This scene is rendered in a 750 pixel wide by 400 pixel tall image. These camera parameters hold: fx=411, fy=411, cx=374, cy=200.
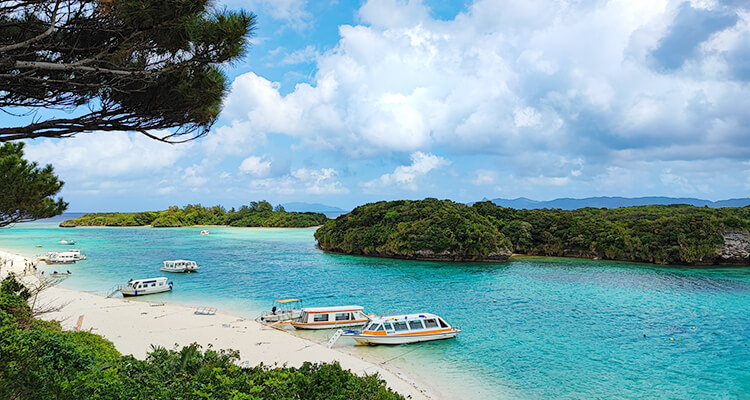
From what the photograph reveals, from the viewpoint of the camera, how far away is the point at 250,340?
1873 cm

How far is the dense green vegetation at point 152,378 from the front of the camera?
20.8 ft

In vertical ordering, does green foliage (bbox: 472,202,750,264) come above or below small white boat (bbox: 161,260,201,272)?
above

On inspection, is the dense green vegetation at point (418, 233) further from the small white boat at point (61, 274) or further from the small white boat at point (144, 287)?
the small white boat at point (61, 274)

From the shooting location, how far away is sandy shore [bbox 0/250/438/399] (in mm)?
15867

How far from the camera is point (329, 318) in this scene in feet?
73.2

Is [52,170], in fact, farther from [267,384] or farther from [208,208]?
[208,208]

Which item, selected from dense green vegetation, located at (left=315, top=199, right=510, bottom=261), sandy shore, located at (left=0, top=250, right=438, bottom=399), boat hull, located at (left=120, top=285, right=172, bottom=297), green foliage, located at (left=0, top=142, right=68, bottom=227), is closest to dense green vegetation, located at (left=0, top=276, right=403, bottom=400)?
sandy shore, located at (left=0, top=250, right=438, bottom=399)

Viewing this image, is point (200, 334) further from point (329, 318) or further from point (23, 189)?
point (23, 189)

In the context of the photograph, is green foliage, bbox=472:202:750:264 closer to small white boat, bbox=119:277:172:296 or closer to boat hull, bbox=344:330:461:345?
boat hull, bbox=344:330:461:345

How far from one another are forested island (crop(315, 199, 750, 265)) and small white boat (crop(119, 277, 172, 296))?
95.7ft

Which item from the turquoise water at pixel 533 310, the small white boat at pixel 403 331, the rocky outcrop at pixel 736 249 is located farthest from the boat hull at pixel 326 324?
the rocky outcrop at pixel 736 249

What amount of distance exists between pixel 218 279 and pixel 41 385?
3245 centimetres

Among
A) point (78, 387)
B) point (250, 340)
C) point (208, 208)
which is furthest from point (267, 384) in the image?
point (208, 208)

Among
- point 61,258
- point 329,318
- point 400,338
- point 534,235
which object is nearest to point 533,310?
point 400,338
